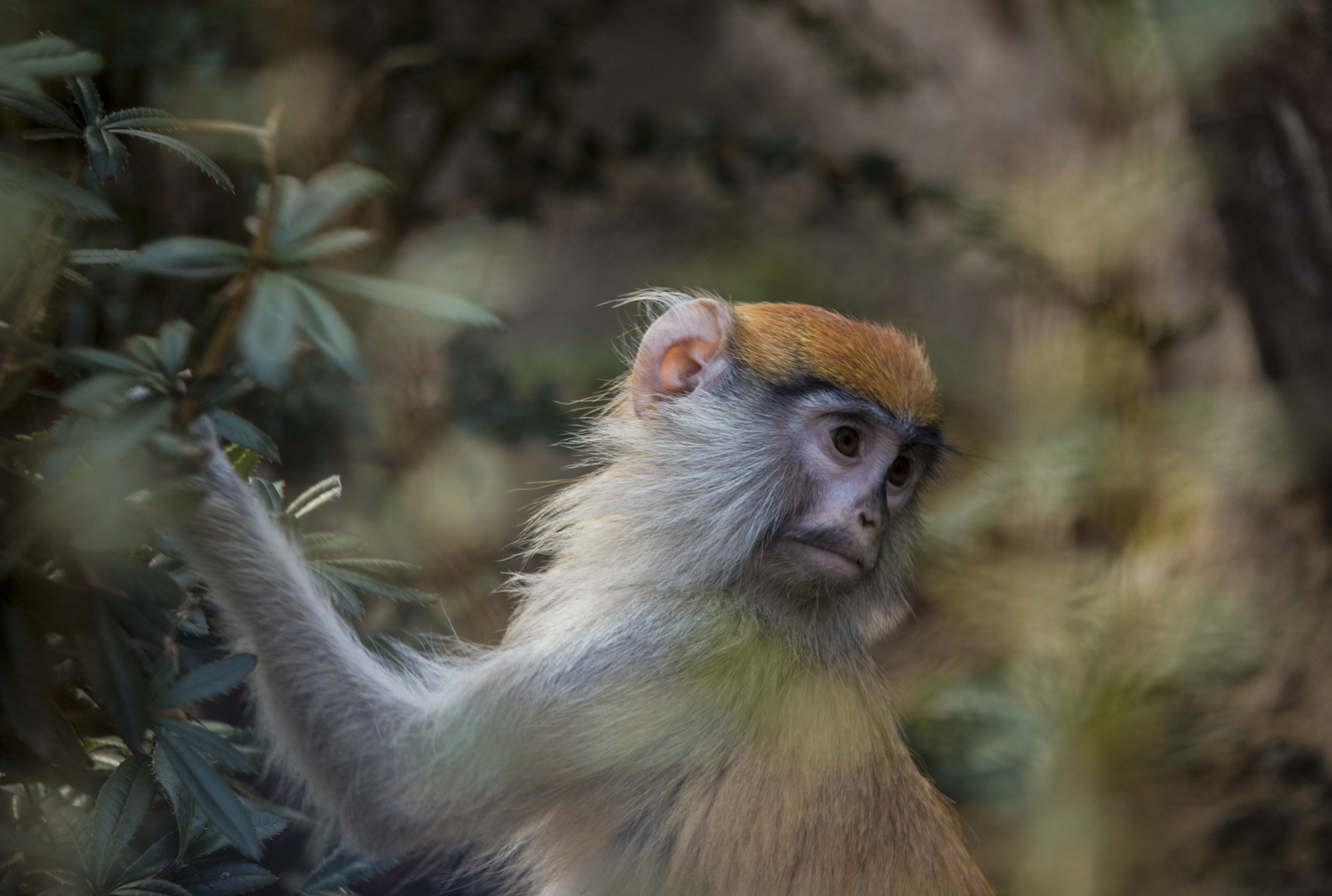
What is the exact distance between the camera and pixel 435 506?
283 centimetres

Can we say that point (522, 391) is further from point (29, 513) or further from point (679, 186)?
point (679, 186)

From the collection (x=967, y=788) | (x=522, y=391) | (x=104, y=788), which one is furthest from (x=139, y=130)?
(x=967, y=788)

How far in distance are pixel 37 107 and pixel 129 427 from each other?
35cm

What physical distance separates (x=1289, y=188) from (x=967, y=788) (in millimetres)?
2396

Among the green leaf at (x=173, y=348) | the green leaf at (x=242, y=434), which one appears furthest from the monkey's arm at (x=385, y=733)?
the green leaf at (x=173, y=348)

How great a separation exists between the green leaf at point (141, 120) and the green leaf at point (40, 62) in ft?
0.41

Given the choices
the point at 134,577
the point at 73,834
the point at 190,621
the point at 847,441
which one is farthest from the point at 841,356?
the point at 73,834

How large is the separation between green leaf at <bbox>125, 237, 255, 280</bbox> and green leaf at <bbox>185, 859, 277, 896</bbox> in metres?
0.72

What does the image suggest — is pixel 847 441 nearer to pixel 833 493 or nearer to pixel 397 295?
pixel 833 493

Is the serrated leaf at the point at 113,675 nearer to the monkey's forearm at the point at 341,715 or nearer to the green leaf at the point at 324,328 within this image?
the green leaf at the point at 324,328

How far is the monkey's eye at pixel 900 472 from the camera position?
198cm

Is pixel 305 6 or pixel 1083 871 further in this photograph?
pixel 1083 871

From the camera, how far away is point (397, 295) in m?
0.94

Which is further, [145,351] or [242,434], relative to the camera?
[242,434]
